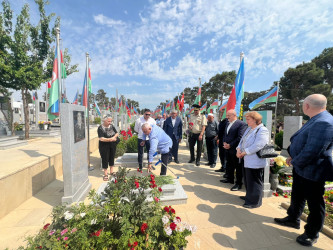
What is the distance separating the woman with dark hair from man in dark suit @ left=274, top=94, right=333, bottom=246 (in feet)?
1.73

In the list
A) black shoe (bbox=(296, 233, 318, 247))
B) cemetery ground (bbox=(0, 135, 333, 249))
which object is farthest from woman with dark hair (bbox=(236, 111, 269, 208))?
black shoe (bbox=(296, 233, 318, 247))

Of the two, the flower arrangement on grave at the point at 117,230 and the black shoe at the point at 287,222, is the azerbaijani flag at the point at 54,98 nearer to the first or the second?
the flower arrangement on grave at the point at 117,230

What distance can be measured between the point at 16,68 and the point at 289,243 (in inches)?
440

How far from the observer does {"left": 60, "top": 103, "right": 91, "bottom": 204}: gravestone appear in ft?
9.30

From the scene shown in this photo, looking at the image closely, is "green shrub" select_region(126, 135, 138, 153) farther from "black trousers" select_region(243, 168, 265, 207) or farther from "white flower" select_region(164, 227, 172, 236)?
"white flower" select_region(164, 227, 172, 236)

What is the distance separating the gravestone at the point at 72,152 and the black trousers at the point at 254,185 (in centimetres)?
317

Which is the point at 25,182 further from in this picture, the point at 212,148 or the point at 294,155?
the point at 212,148

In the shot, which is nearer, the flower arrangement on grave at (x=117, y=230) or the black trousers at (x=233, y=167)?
the flower arrangement on grave at (x=117, y=230)

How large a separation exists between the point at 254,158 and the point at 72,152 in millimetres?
3306

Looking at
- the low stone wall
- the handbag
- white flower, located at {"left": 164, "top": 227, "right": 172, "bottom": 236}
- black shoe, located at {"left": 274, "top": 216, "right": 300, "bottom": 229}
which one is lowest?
black shoe, located at {"left": 274, "top": 216, "right": 300, "bottom": 229}

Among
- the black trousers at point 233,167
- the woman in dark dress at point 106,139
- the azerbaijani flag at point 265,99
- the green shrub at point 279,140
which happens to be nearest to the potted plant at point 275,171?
the black trousers at point 233,167

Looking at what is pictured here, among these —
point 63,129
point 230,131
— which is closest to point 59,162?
point 63,129

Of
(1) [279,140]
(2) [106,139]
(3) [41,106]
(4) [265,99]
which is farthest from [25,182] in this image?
(3) [41,106]

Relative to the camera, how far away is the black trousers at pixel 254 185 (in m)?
2.91
